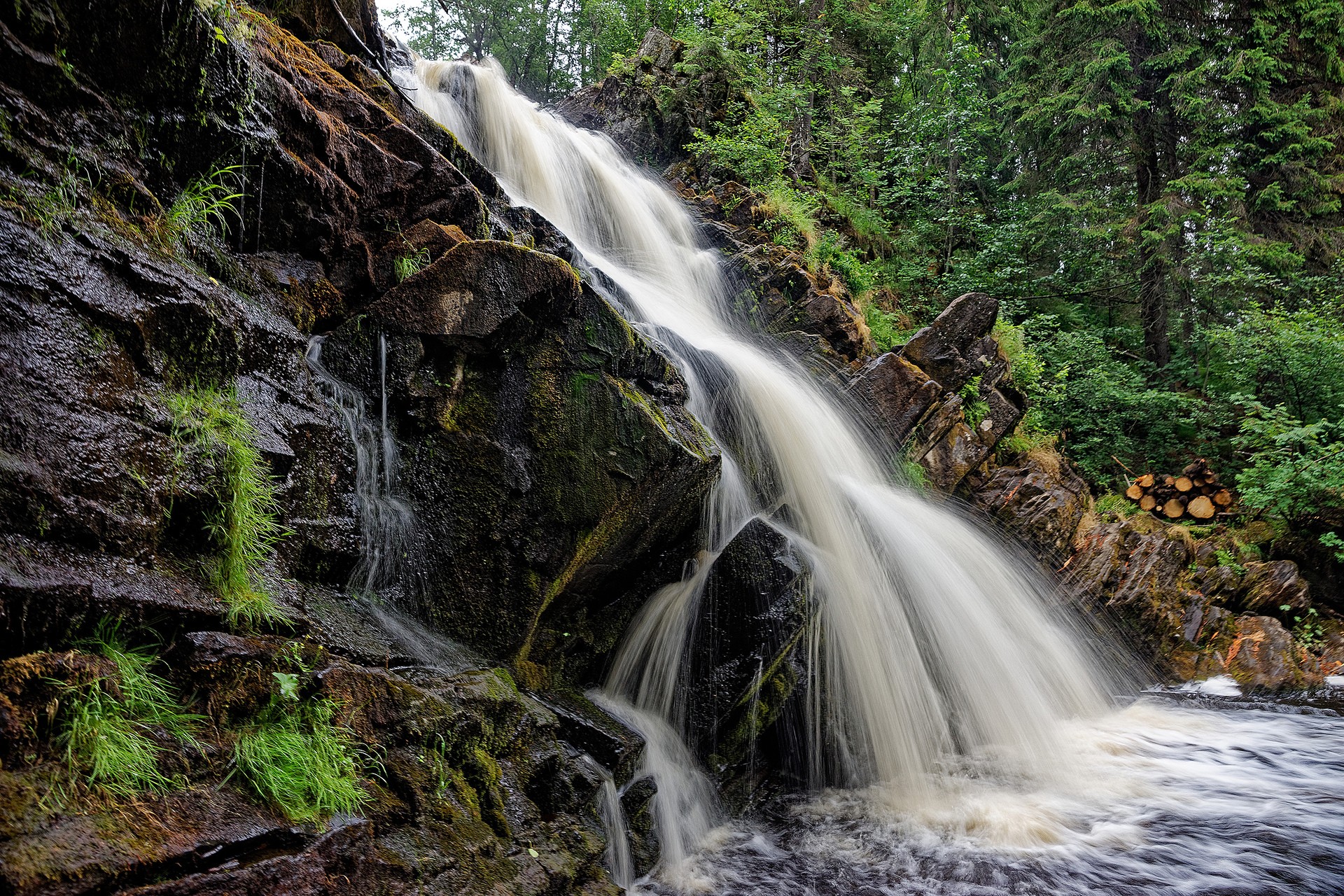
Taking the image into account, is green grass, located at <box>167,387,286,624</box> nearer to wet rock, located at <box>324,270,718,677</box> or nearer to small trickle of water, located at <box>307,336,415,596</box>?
small trickle of water, located at <box>307,336,415,596</box>

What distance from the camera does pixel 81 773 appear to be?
2.11m

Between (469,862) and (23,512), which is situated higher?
(23,512)

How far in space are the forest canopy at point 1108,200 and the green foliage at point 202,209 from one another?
9.32 meters

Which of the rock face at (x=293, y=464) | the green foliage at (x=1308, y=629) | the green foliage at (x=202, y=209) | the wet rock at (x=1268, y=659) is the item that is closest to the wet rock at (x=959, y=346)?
the wet rock at (x=1268, y=659)

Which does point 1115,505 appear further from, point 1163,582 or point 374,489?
point 374,489

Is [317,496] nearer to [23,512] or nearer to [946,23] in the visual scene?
[23,512]

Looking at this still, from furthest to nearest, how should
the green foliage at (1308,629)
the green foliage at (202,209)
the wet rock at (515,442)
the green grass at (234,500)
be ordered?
the green foliage at (1308,629) → the wet rock at (515,442) → the green foliage at (202,209) → the green grass at (234,500)

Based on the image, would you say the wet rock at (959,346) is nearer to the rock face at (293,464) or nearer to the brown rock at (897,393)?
the brown rock at (897,393)

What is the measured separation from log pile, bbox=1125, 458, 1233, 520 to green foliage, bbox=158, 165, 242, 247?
13.0 metres

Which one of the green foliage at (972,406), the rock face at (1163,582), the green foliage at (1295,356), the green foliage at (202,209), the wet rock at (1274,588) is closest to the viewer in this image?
the green foliage at (202,209)

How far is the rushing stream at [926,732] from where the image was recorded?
423cm

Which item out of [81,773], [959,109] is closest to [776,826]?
[81,773]

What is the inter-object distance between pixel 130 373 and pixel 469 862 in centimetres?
263

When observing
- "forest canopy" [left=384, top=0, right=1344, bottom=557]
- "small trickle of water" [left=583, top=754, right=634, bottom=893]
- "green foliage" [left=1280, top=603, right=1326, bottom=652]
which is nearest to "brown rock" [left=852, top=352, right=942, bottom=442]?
"forest canopy" [left=384, top=0, right=1344, bottom=557]
